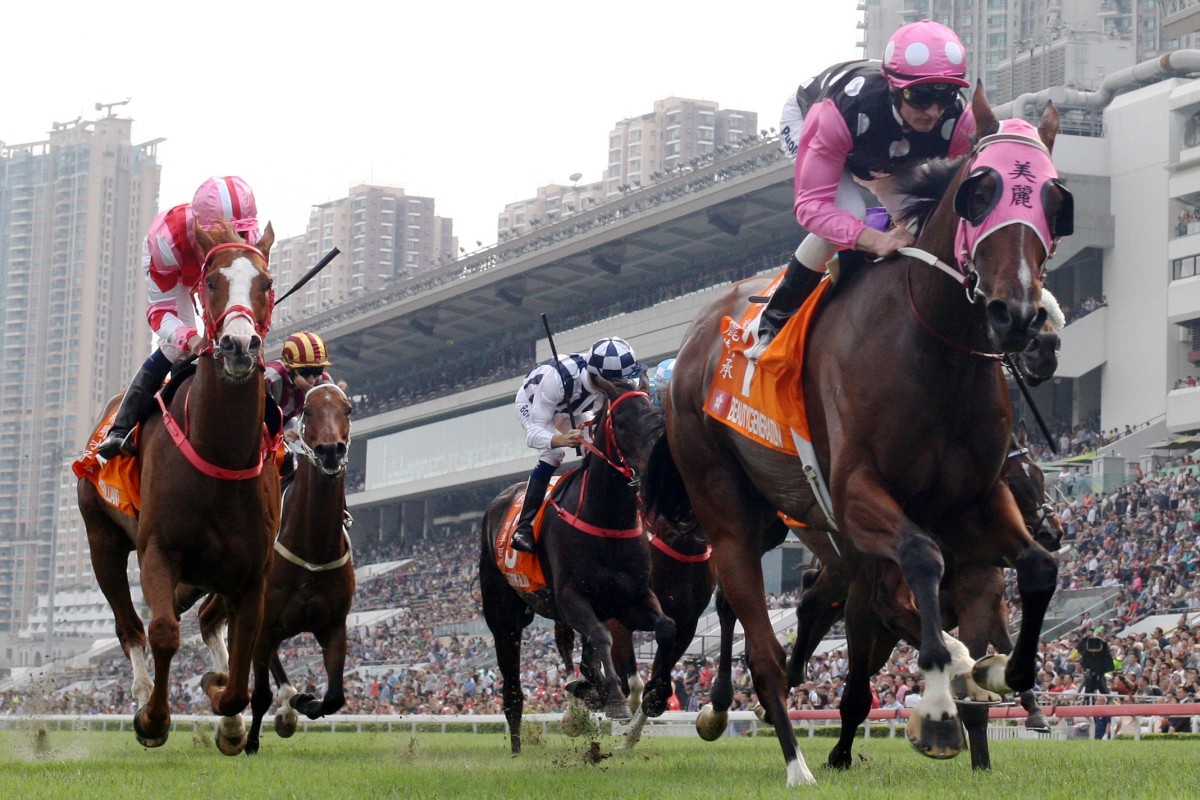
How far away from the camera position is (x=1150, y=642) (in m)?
17.8

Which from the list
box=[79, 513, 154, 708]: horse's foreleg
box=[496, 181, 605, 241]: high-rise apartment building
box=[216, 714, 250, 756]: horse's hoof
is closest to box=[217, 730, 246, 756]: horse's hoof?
box=[216, 714, 250, 756]: horse's hoof

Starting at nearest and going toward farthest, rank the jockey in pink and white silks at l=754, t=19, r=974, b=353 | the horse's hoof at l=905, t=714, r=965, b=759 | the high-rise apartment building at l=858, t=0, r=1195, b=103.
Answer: the horse's hoof at l=905, t=714, r=965, b=759, the jockey in pink and white silks at l=754, t=19, r=974, b=353, the high-rise apartment building at l=858, t=0, r=1195, b=103

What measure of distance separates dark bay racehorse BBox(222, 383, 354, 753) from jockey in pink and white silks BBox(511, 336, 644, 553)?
116 cm

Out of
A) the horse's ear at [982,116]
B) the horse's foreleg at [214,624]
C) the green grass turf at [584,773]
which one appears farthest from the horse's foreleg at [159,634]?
the horse's ear at [982,116]

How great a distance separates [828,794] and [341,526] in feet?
17.4

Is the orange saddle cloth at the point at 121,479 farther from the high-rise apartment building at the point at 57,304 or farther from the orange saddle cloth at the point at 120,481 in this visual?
the high-rise apartment building at the point at 57,304

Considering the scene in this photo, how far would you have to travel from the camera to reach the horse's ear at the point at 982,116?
573 centimetres

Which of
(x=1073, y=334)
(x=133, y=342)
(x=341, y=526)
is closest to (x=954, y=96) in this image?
(x=341, y=526)

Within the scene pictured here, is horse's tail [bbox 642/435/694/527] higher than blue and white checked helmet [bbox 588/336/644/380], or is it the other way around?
blue and white checked helmet [bbox 588/336/644/380]

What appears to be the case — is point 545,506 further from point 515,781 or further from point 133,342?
point 133,342

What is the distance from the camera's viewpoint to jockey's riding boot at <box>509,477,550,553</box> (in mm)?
10258

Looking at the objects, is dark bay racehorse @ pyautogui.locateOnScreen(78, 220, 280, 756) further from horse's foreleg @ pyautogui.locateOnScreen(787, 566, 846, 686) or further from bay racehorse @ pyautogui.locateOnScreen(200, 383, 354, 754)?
horse's foreleg @ pyautogui.locateOnScreen(787, 566, 846, 686)

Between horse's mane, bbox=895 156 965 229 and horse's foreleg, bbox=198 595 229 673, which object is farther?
horse's foreleg, bbox=198 595 229 673

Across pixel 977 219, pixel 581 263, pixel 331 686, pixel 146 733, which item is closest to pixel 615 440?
pixel 331 686
